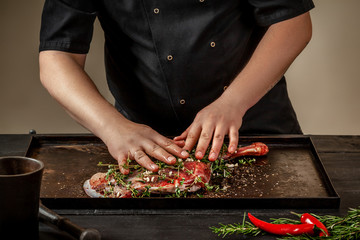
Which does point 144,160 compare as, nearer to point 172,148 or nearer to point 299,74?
point 172,148

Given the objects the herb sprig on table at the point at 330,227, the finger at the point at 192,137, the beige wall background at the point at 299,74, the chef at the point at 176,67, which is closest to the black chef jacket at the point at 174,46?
the chef at the point at 176,67

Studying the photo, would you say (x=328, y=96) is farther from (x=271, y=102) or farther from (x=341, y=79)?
(x=271, y=102)

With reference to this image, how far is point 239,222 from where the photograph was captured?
1734mm

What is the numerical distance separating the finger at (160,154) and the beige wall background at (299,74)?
2.67 metres

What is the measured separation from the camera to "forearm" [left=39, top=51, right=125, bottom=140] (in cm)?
219

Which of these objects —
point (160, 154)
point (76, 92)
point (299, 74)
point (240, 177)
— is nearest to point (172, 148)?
point (160, 154)

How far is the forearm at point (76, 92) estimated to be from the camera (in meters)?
2.19

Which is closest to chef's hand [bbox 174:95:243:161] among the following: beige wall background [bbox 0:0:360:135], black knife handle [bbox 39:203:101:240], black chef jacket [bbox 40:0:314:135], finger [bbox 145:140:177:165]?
finger [bbox 145:140:177:165]

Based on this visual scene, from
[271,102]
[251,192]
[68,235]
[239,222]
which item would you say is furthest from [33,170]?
[271,102]

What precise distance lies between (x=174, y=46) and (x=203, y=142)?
57 cm

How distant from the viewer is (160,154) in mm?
2023

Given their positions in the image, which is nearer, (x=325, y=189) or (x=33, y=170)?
(x=33, y=170)

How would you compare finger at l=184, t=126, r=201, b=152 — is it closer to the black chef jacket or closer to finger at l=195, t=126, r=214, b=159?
finger at l=195, t=126, r=214, b=159

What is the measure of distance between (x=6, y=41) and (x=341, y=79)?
290cm
